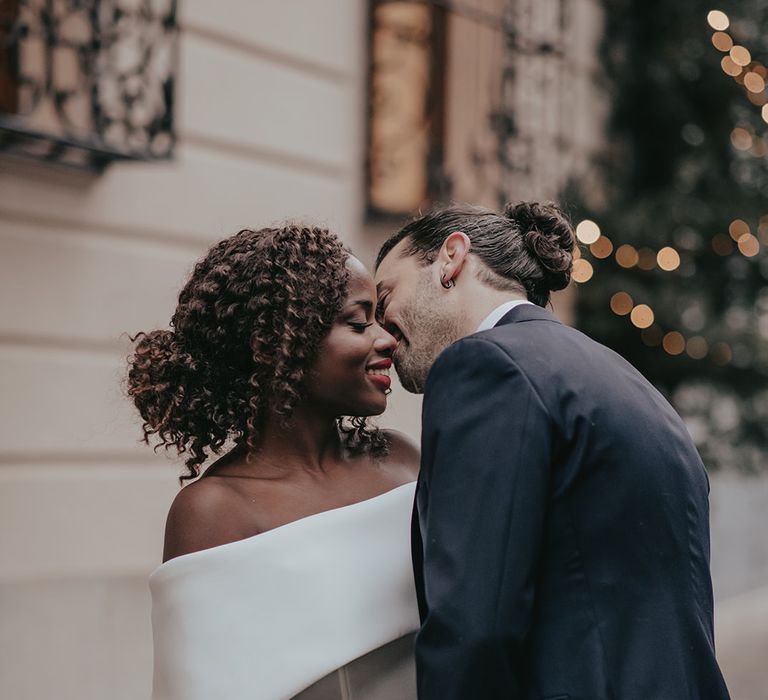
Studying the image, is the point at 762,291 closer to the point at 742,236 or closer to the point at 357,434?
the point at 742,236

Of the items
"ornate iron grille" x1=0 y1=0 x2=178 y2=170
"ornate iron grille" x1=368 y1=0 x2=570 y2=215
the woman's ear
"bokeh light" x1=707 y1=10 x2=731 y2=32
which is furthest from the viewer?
"bokeh light" x1=707 y1=10 x2=731 y2=32

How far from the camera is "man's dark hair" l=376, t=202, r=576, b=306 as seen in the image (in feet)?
8.76

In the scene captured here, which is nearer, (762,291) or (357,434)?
(357,434)

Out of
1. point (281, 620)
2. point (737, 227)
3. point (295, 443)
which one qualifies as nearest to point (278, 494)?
point (295, 443)

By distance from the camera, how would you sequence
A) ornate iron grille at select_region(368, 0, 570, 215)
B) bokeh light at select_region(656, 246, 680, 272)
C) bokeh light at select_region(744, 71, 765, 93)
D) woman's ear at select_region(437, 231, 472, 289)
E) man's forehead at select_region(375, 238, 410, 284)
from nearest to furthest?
woman's ear at select_region(437, 231, 472, 289) < man's forehead at select_region(375, 238, 410, 284) < ornate iron grille at select_region(368, 0, 570, 215) < bokeh light at select_region(656, 246, 680, 272) < bokeh light at select_region(744, 71, 765, 93)

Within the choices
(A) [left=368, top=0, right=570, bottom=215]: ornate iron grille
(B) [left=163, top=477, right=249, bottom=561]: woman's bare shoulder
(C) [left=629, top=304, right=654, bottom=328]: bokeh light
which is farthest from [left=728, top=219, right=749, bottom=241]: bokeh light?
(B) [left=163, top=477, right=249, bottom=561]: woman's bare shoulder

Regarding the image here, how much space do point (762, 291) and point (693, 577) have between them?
6.34 m

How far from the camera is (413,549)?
2.46 meters

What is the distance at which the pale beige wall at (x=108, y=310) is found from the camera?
15.5 feet

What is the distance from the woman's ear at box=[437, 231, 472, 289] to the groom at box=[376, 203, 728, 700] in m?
0.39

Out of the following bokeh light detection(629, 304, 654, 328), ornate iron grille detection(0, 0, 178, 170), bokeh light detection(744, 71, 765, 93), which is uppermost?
bokeh light detection(744, 71, 765, 93)

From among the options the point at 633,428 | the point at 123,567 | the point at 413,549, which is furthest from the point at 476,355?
the point at 123,567

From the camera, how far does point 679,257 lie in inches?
313

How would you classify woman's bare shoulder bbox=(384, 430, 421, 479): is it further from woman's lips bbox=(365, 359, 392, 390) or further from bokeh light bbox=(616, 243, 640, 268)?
bokeh light bbox=(616, 243, 640, 268)
